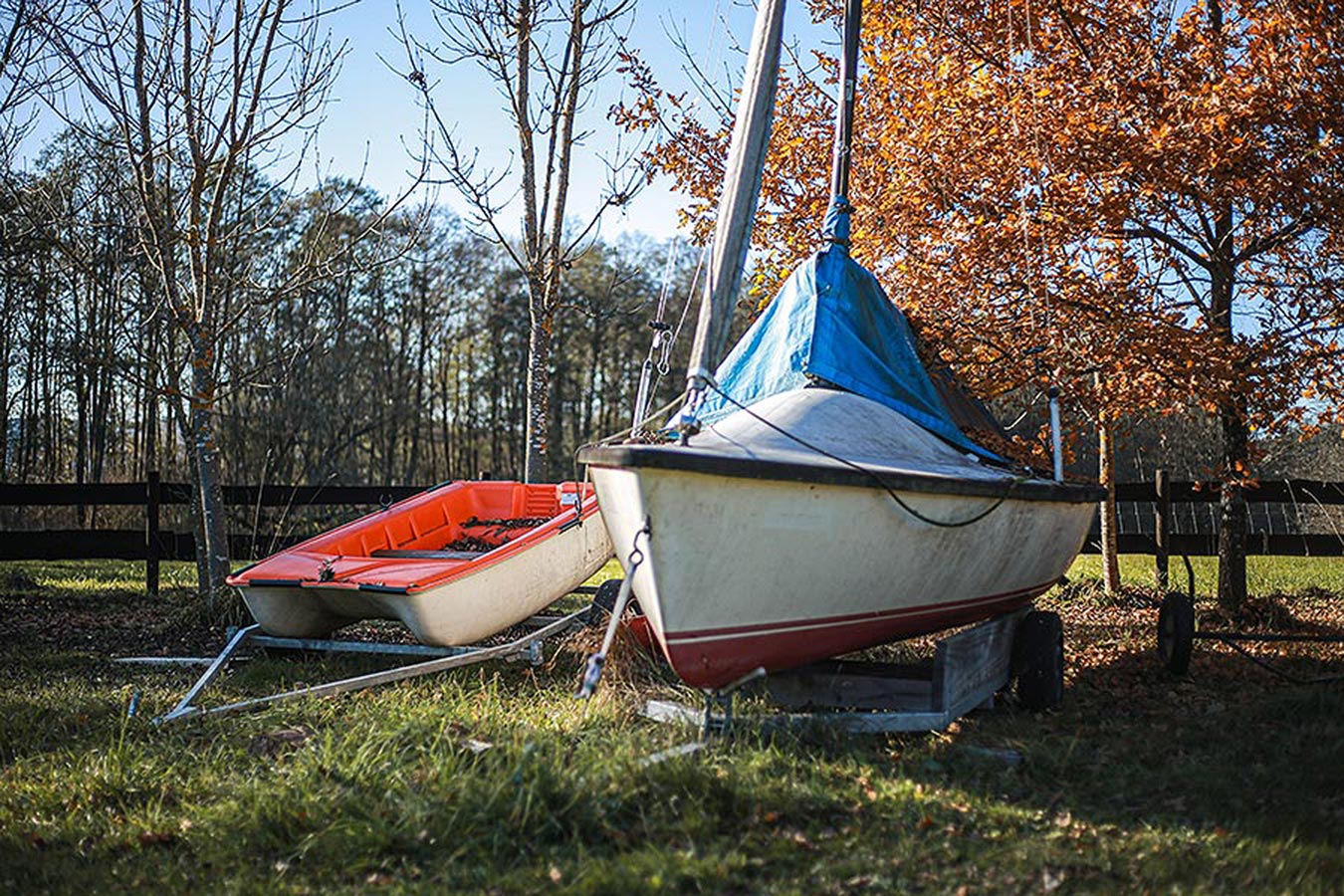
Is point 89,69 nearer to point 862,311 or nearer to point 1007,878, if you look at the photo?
point 862,311

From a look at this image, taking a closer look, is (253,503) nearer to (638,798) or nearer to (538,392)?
(538,392)

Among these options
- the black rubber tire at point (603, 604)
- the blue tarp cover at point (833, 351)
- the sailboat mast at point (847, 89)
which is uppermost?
the sailboat mast at point (847, 89)

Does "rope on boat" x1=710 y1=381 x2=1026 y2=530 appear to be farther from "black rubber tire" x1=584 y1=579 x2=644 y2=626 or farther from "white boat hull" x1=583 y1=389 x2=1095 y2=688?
"black rubber tire" x1=584 y1=579 x2=644 y2=626

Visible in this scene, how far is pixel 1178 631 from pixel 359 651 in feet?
15.8

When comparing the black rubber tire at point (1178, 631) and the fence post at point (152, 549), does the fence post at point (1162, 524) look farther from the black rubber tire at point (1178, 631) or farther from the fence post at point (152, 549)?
the fence post at point (152, 549)

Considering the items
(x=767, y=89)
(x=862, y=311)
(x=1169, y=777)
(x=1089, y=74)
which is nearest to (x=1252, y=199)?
(x=1089, y=74)

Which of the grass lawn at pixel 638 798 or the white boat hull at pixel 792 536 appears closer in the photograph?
the grass lawn at pixel 638 798

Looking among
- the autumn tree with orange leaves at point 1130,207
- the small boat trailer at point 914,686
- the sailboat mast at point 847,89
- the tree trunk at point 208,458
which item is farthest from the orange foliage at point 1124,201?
the tree trunk at point 208,458

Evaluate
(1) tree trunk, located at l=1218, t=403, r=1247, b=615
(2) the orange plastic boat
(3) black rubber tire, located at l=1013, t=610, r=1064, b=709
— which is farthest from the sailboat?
(1) tree trunk, located at l=1218, t=403, r=1247, b=615

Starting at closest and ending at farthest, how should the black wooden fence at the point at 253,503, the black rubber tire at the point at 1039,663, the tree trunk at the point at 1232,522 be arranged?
the black rubber tire at the point at 1039,663 < the tree trunk at the point at 1232,522 < the black wooden fence at the point at 253,503

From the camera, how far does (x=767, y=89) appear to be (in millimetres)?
5773

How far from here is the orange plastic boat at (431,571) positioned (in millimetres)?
6648

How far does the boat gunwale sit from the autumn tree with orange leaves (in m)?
3.24

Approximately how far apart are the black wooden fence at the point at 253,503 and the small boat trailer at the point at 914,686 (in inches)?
233
